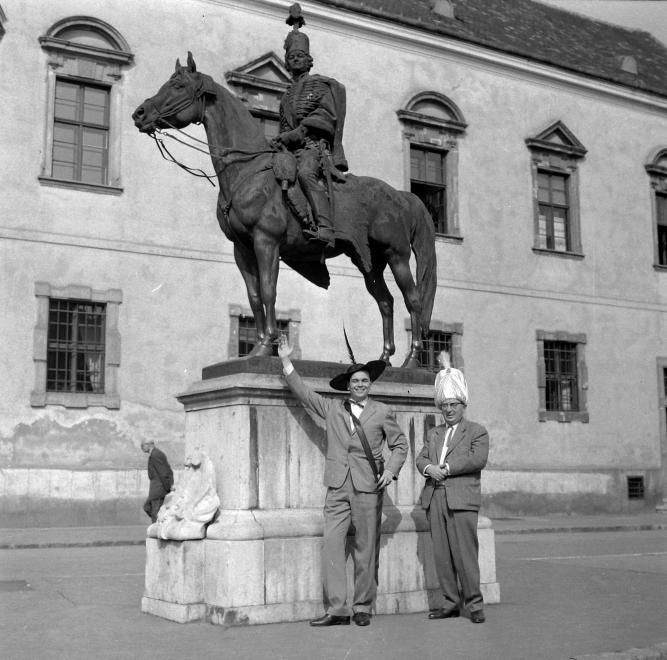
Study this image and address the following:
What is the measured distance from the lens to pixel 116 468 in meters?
19.2

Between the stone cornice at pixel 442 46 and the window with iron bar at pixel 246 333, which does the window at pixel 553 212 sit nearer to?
the stone cornice at pixel 442 46

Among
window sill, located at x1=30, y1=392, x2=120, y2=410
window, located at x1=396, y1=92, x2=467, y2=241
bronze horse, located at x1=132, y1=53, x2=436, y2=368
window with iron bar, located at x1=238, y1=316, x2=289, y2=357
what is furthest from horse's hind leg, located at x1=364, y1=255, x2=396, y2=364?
window, located at x1=396, y1=92, x2=467, y2=241

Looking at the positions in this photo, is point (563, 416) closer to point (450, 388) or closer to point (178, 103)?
point (450, 388)

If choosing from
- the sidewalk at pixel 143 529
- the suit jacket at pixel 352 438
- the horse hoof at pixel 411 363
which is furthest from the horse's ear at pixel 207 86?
the sidewalk at pixel 143 529

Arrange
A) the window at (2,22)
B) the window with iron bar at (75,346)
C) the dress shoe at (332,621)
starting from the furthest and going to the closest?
the window at (2,22) → the window with iron bar at (75,346) → the dress shoe at (332,621)

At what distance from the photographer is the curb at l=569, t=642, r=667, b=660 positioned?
6.18 m

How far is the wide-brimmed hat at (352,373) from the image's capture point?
7.84 meters

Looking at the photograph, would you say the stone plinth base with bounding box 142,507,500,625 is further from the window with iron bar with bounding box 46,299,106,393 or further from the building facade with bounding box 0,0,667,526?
the window with iron bar with bounding box 46,299,106,393

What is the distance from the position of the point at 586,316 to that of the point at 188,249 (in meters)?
11.1

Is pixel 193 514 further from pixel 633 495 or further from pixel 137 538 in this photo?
pixel 633 495

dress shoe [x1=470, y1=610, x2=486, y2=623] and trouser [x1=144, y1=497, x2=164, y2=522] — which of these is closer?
dress shoe [x1=470, y1=610, x2=486, y2=623]

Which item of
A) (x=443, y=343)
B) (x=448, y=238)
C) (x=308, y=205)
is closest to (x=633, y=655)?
(x=308, y=205)

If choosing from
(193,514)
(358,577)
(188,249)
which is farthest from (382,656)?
(188,249)

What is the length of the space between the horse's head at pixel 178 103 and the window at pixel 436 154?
15689 millimetres
